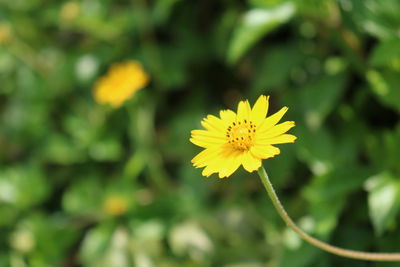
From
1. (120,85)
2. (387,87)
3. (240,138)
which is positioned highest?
(120,85)

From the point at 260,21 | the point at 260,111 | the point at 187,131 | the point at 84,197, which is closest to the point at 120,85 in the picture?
the point at 187,131

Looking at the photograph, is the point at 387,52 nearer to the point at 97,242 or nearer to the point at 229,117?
the point at 229,117

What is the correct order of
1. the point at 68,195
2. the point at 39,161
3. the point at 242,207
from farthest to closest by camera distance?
the point at 39,161 → the point at 68,195 → the point at 242,207

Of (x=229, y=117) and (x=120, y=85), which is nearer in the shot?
(x=229, y=117)

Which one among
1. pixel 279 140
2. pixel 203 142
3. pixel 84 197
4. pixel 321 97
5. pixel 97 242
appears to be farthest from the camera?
pixel 84 197

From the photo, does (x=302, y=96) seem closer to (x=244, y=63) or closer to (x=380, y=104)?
(x=380, y=104)

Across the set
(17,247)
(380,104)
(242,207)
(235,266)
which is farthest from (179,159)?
(380,104)

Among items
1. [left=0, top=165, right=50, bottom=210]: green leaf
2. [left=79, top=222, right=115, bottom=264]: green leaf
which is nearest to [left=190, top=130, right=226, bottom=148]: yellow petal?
[left=79, top=222, right=115, bottom=264]: green leaf
